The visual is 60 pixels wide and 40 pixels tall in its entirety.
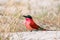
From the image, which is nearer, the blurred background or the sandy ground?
the sandy ground

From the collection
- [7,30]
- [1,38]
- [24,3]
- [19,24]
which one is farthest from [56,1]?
[1,38]

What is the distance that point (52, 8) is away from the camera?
42.4 feet

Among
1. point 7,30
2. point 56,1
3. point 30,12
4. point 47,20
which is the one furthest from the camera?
point 56,1

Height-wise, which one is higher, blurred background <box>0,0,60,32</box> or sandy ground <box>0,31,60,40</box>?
sandy ground <box>0,31,60,40</box>

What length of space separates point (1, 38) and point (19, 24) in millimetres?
2441

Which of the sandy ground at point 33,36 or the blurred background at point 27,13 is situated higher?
the sandy ground at point 33,36

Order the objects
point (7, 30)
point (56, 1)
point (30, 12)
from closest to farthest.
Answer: point (7, 30), point (30, 12), point (56, 1)

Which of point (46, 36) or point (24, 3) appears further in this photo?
point (24, 3)

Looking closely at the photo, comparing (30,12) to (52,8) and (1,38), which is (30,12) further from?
(1,38)

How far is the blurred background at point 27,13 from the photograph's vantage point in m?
9.28

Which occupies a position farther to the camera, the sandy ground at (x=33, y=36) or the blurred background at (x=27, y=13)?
the blurred background at (x=27, y=13)

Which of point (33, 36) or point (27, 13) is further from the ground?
point (33, 36)

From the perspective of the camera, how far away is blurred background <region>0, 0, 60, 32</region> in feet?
30.5

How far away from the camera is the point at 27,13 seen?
1203 centimetres
